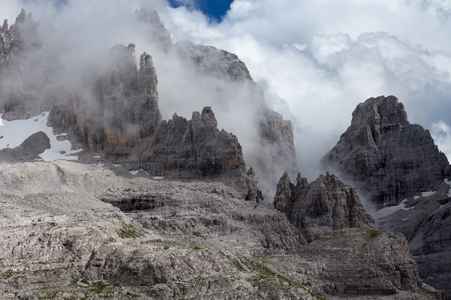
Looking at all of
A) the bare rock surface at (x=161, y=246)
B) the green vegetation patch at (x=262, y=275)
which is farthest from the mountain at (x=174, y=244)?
the green vegetation patch at (x=262, y=275)

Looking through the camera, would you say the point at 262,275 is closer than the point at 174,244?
Yes

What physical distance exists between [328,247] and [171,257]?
55205mm

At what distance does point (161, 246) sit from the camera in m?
131

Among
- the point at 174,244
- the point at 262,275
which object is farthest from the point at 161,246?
the point at 262,275

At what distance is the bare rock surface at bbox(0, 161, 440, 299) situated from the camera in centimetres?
11204

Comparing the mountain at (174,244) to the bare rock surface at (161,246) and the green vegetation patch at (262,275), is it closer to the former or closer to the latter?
the bare rock surface at (161,246)

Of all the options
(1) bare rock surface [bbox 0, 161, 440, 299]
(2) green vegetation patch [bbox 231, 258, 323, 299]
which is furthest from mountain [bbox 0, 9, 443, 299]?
(2) green vegetation patch [bbox 231, 258, 323, 299]

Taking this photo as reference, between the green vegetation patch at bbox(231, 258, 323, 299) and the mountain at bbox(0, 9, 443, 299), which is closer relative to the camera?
the mountain at bbox(0, 9, 443, 299)

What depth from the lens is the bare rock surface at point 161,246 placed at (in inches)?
4411

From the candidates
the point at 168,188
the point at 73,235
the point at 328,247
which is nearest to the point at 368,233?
the point at 328,247

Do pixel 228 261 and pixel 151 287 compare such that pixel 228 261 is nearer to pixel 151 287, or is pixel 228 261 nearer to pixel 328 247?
pixel 151 287

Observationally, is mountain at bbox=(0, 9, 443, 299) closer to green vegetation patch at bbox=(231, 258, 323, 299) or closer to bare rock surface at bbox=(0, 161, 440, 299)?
bare rock surface at bbox=(0, 161, 440, 299)

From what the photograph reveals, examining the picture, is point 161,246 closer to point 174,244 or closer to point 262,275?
point 174,244

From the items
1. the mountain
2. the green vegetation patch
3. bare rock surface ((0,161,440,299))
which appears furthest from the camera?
the green vegetation patch
